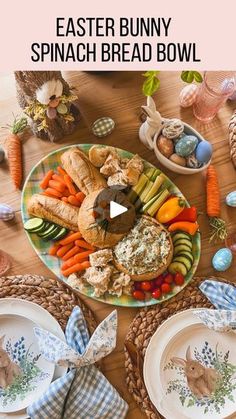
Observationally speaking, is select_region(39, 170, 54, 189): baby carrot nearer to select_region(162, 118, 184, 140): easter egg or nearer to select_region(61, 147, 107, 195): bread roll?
select_region(61, 147, 107, 195): bread roll

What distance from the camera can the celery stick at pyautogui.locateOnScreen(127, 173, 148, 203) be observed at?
189 cm

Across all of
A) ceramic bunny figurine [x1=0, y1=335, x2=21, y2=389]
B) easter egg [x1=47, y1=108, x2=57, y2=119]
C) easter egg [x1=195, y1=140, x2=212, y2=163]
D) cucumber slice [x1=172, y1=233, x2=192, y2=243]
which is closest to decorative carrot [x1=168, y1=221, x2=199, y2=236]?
cucumber slice [x1=172, y1=233, x2=192, y2=243]

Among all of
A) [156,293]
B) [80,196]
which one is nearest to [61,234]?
[80,196]

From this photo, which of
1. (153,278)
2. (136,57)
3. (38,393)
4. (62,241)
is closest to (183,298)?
(153,278)

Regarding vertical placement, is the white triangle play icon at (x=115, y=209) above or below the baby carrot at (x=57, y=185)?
below

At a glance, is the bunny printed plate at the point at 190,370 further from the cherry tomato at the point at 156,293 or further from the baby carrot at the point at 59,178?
the baby carrot at the point at 59,178

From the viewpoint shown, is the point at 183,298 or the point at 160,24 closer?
the point at 160,24

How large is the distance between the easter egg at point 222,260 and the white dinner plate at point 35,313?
0.57 m

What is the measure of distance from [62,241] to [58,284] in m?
0.15

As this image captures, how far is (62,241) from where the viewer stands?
188 centimetres

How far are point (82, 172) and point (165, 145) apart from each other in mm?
299

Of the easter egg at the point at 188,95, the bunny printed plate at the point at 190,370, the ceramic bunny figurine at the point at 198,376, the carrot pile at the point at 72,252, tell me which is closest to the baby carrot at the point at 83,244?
the carrot pile at the point at 72,252

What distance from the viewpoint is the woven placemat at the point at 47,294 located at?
1.81 m

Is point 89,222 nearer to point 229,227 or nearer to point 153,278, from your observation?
point 153,278
